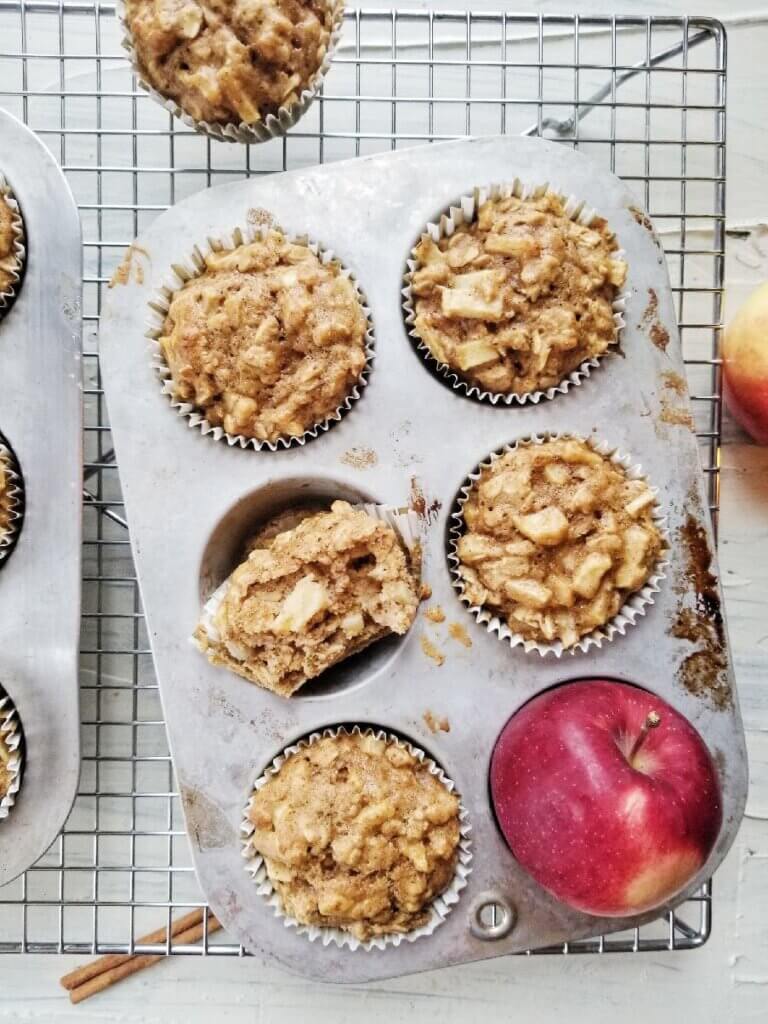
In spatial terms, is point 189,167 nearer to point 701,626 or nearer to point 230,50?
point 230,50

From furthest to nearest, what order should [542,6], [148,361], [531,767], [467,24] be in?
[542,6] < [467,24] < [148,361] < [531,767]

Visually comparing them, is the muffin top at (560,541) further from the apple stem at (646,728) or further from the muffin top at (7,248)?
the muffin top at (7,248)

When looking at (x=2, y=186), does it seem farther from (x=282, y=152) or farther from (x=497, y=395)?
(x=497, y=395)

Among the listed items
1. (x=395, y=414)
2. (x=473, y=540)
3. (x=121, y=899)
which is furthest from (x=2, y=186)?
(x=121, y=899)

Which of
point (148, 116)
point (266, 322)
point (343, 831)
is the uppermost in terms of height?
point (148, 116)

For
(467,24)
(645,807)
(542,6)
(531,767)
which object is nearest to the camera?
(645,807)

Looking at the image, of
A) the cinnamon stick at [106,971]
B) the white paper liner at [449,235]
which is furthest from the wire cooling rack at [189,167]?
the white paper liner at [449,235]
